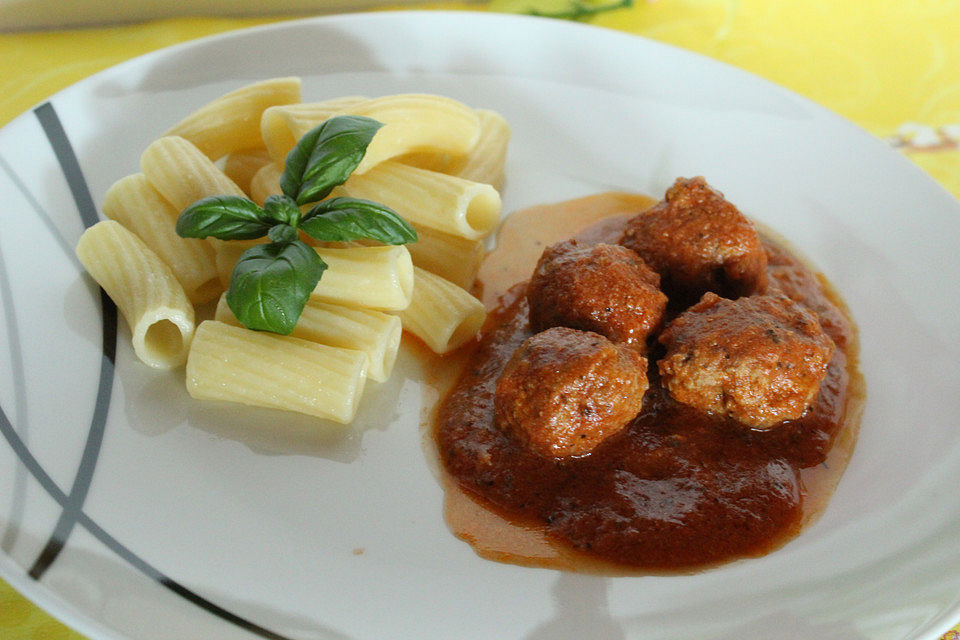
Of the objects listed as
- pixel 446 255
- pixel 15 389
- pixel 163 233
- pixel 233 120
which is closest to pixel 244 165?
pixel 233 120

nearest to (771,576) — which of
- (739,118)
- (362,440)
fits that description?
(362,440)

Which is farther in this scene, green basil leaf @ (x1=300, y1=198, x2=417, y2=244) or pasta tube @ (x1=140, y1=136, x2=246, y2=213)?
pasta tube @ (x1=140, y1=136, x2=246, y2=213)

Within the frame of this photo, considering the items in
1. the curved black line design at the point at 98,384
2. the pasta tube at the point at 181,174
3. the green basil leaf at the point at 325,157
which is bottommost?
the curved black line design at the point at 98,384

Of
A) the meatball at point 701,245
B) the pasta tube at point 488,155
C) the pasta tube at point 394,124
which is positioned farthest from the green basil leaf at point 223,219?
the meatball at point 701,245

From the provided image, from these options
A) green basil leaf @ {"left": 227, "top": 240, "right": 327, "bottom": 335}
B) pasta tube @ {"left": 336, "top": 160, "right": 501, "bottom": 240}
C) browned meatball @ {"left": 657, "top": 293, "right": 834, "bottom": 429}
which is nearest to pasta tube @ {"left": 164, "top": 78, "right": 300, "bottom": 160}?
pasta tube @ {"left": 336, "top": 160, "right": 501, "bottom": 240}

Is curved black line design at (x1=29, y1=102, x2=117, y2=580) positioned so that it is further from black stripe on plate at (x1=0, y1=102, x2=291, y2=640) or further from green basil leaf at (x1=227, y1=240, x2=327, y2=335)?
green basil leaf at (x1=227, y1=240, x2=327, y2=335)

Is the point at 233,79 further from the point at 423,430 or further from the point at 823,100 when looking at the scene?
the point at 823,100

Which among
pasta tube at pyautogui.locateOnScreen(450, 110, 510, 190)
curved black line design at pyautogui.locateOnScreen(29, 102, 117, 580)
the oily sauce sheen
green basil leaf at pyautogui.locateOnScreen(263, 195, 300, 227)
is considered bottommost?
the oily sauce sheen

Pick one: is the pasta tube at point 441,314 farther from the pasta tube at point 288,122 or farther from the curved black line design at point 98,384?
the curved black line design at point 98,384
